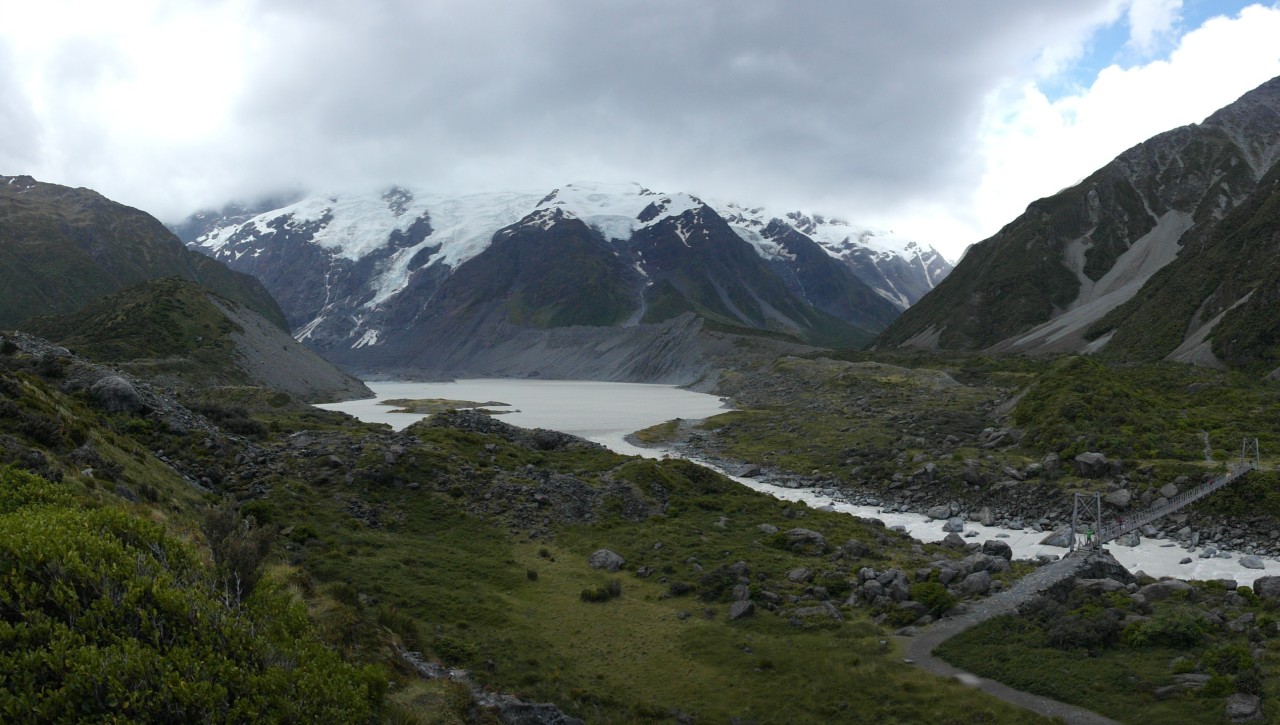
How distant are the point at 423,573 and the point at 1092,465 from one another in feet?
146

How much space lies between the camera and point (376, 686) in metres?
15.6

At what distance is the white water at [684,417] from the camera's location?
120 feet

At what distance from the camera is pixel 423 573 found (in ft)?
105

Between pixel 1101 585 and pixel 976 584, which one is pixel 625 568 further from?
pixel 1101 585

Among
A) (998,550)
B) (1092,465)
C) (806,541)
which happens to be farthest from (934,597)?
(1092,465)

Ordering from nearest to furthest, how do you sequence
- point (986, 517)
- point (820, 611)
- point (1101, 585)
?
point (1101, 585)
point (820, 611)
point (986, 517)

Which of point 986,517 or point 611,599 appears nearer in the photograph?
point 611,599

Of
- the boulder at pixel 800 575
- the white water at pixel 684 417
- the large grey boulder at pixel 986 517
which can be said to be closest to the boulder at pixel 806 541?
the boulder at pixel 800 575

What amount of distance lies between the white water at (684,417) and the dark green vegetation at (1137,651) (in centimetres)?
1135

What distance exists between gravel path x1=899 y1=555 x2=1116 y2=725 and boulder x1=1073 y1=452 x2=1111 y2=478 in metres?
23.2

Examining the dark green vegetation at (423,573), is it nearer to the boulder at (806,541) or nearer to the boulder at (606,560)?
the boulder at (806,541)

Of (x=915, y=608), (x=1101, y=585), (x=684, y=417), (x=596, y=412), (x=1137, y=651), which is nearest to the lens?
(x=1137, y=651)

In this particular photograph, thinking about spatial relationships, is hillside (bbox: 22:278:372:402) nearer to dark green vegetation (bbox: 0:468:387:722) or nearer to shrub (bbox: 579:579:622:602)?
shrub (bbox: 579:579:622:602)

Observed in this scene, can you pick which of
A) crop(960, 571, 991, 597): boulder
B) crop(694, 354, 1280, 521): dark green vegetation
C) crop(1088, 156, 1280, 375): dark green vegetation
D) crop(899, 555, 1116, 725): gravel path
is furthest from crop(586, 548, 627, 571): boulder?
crop(1088, 156, 1280, 375): dark green vegetation
